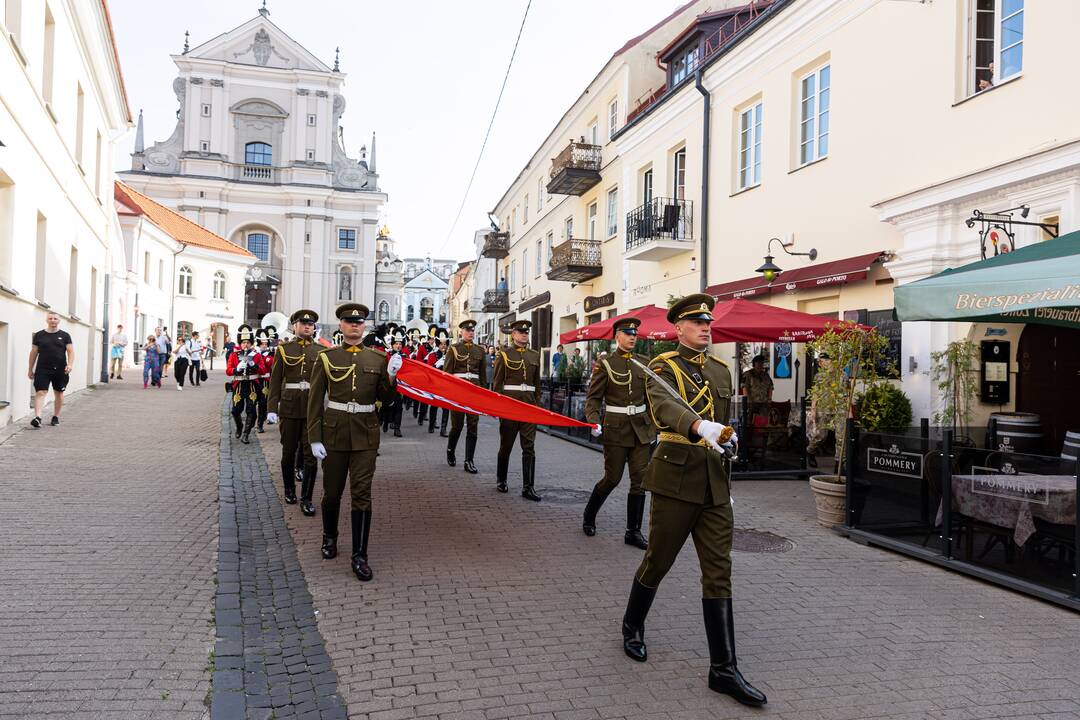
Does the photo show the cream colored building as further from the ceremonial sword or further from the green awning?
the green awning

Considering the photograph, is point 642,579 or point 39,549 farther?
point 39,549

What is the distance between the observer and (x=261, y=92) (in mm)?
56781

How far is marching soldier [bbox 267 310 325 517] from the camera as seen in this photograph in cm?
801

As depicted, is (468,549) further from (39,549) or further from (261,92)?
(261,92)

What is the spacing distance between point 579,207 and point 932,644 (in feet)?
74.6

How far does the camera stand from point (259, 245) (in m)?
58.7

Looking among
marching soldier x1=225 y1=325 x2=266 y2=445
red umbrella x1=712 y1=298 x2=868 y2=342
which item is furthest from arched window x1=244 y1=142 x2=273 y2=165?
red umbrella x1=712 y1=298 x2=868 y2=342

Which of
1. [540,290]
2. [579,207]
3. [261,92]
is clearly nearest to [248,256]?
[261,92]

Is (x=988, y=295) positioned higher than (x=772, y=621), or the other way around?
(x=988, y=295)

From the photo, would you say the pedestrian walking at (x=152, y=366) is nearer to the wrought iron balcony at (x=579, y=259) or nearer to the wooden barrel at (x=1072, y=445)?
the wrought iron balcony at (x=579, y=259)

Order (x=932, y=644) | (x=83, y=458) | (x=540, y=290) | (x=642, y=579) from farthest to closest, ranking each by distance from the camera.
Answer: (x=540, y=290) → (x=83, y=458) → (x=932, y=644) → (x=642, y=579)

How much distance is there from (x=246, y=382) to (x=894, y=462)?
1034 centimetres

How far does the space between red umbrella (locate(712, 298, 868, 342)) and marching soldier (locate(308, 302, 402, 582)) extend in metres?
5.41

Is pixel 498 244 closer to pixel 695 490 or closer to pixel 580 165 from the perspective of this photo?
pixel 580 165
